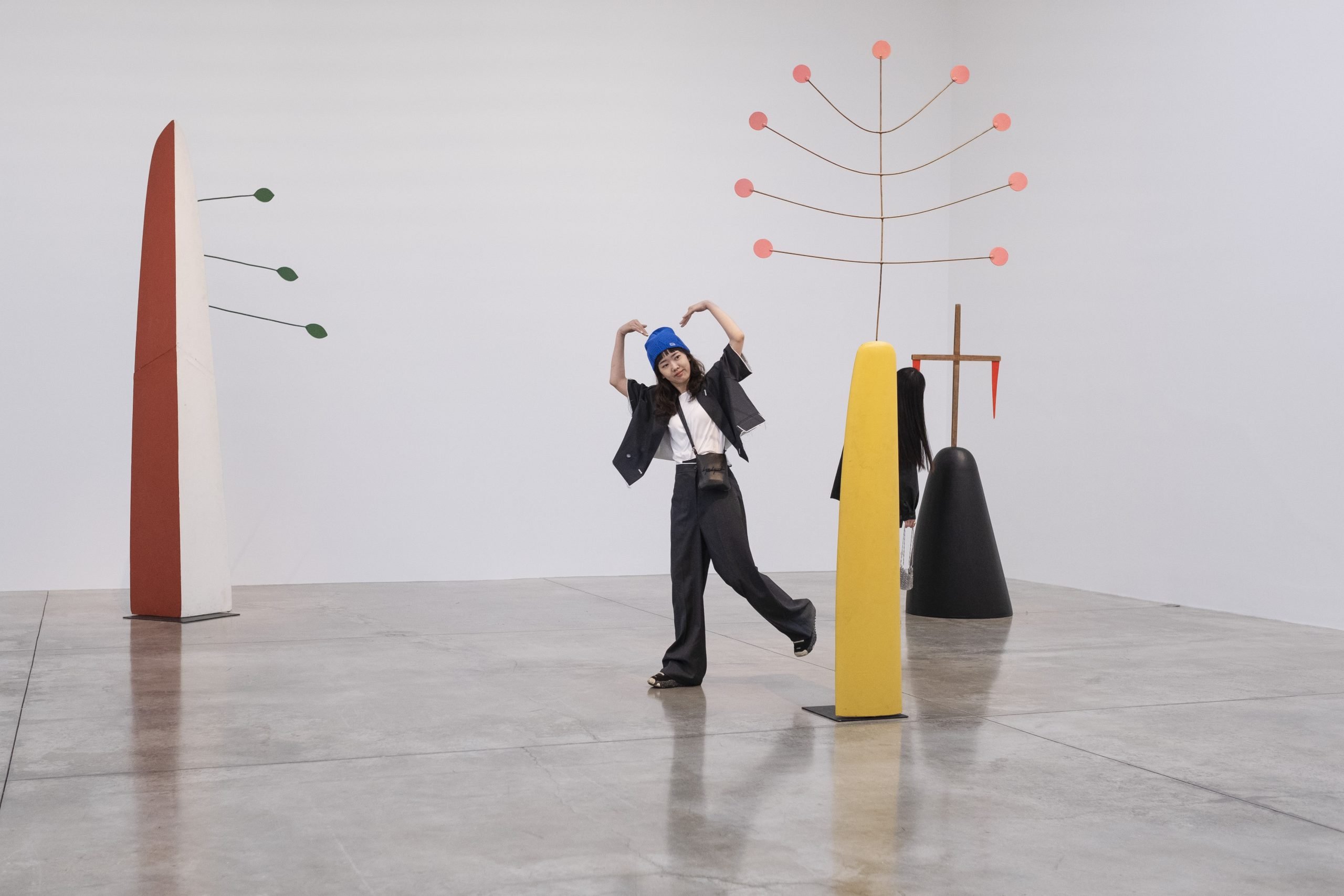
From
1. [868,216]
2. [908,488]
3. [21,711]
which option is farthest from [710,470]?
[868,216]

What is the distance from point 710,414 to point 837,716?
1152 millimetres

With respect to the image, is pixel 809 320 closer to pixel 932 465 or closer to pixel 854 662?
pixel 932 465

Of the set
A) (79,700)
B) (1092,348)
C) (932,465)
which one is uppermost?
(1092,348)

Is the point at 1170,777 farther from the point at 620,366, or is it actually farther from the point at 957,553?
the point at 957,553

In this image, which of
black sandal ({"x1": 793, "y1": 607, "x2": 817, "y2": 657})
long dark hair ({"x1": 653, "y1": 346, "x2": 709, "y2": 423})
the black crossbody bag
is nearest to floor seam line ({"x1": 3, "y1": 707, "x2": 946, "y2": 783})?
black sandal ({"x1": 793, "y1": 607, "x2": 817, "y2": 657})

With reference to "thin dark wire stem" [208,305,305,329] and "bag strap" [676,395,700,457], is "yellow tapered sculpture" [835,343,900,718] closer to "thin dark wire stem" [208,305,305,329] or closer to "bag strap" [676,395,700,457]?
"bag strap" [676,395,700,457]

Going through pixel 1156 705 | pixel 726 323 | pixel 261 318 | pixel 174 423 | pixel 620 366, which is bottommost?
pixel 1156 705

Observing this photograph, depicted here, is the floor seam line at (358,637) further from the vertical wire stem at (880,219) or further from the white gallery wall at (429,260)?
the white gallery wall at (429,260)

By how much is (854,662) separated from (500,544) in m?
4.48

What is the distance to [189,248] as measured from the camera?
19.7 ft

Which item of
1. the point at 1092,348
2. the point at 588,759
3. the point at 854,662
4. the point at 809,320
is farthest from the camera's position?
the point at 809,320

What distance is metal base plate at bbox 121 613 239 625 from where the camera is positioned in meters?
5.87

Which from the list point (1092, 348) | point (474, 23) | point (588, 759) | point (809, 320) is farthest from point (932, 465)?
point (474, 23)

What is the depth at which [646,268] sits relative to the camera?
8.24 metres
